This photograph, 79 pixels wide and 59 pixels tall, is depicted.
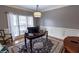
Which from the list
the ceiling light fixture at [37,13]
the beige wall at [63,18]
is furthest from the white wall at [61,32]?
the ceiling light fixture at [37,13]

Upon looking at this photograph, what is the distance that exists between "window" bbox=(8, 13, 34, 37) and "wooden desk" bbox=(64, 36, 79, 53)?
0.51 meters

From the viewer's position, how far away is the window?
3.08 feet

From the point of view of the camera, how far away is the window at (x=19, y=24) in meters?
0.94

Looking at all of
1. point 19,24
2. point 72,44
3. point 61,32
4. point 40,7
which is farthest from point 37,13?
point 72,44

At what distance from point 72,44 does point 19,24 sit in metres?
0.73

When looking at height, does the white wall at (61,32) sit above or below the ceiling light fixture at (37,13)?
below

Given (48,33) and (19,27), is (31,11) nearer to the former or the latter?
(19,27)

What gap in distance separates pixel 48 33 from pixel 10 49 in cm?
52

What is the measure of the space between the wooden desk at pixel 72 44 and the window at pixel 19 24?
508 millimetres

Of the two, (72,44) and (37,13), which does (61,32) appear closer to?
(72,44)

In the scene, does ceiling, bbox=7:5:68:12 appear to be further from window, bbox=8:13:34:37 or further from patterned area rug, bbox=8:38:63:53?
patterned area rug, bbox=8:38:63:53

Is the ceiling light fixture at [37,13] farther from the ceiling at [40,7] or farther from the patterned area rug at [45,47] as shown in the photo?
the patterned area rug at [45,47]
